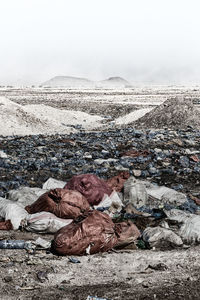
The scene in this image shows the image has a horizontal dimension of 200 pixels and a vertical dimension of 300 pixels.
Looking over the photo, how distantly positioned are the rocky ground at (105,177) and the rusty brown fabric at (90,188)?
996 millimetres

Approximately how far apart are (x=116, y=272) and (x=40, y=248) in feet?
3.19

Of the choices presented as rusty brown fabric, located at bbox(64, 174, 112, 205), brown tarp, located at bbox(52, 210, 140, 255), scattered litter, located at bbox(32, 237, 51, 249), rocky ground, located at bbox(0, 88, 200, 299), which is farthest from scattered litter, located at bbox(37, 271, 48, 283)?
rusty brown fabric, located at bbox(64, 174, 112, 205)

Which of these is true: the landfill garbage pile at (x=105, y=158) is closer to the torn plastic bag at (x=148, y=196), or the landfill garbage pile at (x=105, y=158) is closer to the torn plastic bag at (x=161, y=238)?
the torn plastic bag at (x=148, y=196)

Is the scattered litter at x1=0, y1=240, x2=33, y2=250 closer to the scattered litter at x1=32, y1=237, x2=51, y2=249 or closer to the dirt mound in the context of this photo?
the scattered litter at x1=32, y1=237, x2=51, y2=249

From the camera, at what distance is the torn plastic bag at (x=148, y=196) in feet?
20.1

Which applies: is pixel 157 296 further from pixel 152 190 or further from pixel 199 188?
pixel 199 188

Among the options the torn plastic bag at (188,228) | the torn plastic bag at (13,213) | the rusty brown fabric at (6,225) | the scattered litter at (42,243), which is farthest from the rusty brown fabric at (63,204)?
the torn plastic bag at (188,228)

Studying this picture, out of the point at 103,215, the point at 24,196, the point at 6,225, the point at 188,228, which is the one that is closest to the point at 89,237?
the point at 103,215

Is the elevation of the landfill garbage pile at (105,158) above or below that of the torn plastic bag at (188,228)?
above

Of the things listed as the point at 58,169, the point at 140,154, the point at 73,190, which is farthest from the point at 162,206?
the point at 140,154

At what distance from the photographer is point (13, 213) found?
540 cm

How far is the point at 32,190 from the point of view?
20.6 feet

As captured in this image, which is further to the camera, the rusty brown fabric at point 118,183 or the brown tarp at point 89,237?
the rusty brown fabric at point 118,183

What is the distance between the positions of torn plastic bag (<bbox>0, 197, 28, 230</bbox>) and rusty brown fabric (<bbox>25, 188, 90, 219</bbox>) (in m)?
0.17
